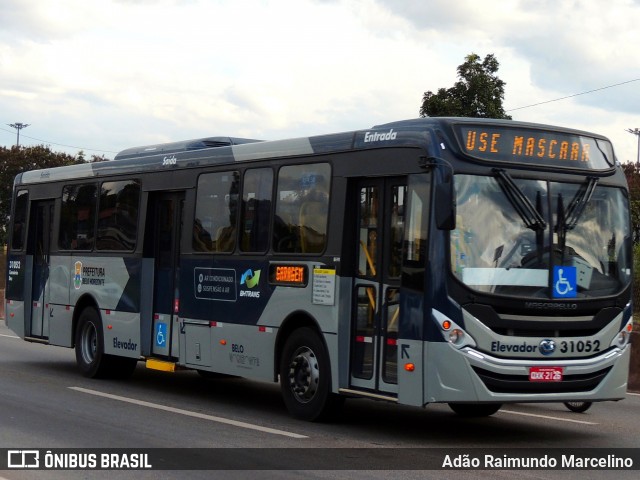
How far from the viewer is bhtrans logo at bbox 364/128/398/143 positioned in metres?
11.6

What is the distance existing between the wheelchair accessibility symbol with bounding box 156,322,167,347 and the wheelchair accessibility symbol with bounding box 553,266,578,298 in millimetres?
6212

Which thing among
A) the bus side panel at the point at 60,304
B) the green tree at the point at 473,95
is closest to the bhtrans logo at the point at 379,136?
the bus side panel at the point at 60,304

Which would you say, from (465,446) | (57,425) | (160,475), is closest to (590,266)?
(465,446)

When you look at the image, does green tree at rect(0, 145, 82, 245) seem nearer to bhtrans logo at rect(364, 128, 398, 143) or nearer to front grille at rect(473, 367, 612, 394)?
bhtrans logo at rect(364, 128, 398, 143)

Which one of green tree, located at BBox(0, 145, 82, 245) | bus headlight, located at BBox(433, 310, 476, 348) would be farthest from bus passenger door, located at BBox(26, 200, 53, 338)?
green tree, located at BBox(0, 145, 82, 245)

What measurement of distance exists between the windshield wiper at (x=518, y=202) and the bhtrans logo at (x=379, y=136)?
1.18m

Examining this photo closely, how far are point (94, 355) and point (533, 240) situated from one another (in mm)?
8343

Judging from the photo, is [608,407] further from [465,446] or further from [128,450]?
[128,450]

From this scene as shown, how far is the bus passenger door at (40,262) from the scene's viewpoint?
18406 millimetres

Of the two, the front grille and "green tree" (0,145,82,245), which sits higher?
"green tree" (0,145,82,245)

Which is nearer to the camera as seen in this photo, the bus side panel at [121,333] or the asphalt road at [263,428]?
the asphalt road at [263,428]

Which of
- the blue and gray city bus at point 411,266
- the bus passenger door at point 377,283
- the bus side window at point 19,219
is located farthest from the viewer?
the bus side window at point 19,219

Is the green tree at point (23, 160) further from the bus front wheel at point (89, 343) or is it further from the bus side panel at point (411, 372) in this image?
the bus side panel at point (411, 372)

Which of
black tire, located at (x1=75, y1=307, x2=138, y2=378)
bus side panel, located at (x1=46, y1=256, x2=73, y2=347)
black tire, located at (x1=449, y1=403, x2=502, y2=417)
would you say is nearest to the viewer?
black tire, located at (x1=449, y1=403, x2=502, y2=417)
